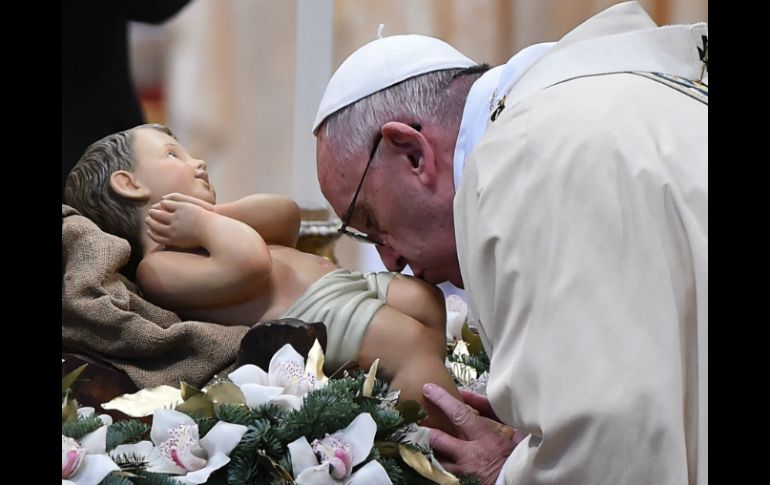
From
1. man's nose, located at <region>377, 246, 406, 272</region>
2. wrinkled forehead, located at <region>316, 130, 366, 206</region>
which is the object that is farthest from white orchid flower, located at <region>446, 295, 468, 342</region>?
wrinkled forehead, located at <region>316, 130, 366, 206</region>

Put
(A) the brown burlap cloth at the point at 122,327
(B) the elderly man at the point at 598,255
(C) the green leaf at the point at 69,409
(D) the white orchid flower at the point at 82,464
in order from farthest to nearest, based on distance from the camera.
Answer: (A) the brown burlap cloth at the point at 122,327
(C) the green leaf at the point at 69,409
(D) the white orchid flower at the point at 82,464
(B) the elderly man at the point at 598,255

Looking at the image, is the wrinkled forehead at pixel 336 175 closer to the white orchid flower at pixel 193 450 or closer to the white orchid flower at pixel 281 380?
the white orchid flower at pixel 281 380

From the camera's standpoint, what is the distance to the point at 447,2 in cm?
267

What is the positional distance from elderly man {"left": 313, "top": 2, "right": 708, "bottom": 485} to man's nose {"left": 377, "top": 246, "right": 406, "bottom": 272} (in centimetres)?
48

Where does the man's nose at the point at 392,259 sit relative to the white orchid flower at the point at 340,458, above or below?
above

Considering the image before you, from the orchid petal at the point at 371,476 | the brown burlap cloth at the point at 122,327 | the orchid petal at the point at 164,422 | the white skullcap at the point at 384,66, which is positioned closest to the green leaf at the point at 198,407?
the orchid petal at the point at 164,422

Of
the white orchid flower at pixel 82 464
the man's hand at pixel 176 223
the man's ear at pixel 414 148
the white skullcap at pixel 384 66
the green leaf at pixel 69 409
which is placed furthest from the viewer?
the white skullcap at pixel 384 66

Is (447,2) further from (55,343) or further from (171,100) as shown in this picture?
(55,343)

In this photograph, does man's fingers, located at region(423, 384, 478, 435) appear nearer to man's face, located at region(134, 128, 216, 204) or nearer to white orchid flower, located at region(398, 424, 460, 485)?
white orchid flower, located at region(398, 424, 460, 485)

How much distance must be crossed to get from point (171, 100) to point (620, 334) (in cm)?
147

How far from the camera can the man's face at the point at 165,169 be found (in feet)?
5.95

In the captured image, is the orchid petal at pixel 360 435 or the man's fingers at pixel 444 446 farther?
the man's fingers at pixel 444 446

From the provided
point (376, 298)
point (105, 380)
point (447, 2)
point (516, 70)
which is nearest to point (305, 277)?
point (376, 298)

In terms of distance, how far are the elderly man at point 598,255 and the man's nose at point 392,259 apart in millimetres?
476
